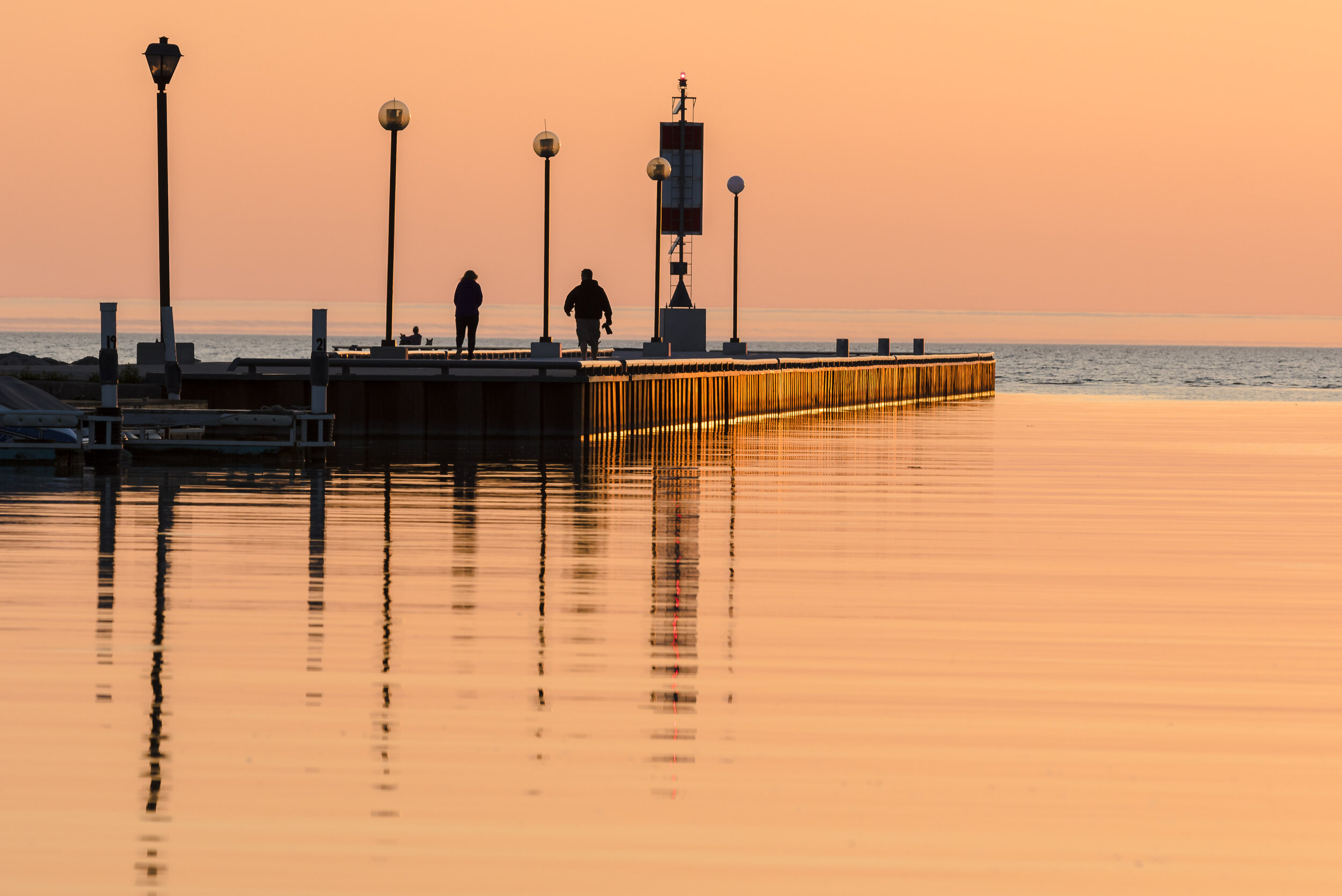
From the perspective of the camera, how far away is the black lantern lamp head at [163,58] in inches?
1121

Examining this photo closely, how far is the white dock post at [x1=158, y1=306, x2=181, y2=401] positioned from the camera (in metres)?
28.3

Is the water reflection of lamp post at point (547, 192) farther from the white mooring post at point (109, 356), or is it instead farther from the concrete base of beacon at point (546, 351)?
the white mooring post at point (109, 356)

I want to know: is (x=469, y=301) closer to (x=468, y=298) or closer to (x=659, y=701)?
(x=468, y=298)

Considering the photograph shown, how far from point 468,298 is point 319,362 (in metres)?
15.7

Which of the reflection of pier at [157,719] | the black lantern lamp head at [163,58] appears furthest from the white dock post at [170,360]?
the reflection of pier at [157,719]

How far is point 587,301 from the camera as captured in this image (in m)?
39.8

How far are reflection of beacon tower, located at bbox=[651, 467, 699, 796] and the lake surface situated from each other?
5cm

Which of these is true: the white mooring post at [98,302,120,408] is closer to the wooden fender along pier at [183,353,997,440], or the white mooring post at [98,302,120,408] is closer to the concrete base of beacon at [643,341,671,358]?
the wooden fender along pier at [183,353,997,440]

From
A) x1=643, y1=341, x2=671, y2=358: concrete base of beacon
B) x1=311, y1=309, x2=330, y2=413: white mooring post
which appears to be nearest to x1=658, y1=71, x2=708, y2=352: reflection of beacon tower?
x1=643, y1=341, x2=671, y2=358: concrete base of beacon

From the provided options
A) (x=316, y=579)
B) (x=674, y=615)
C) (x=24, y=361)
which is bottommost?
(x=674, y=615)

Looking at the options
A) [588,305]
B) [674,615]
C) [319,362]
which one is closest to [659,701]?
[674,615]

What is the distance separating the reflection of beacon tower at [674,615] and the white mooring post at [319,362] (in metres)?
4.78

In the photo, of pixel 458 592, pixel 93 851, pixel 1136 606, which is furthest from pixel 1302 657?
pixel 93 851

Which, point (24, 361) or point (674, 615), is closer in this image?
point (674, 615)
